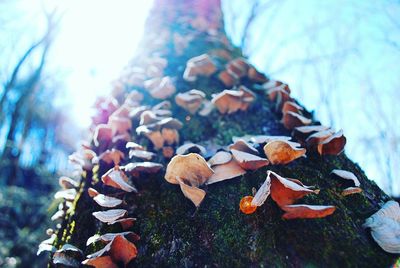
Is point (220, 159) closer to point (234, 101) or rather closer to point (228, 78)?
point (234, 101)

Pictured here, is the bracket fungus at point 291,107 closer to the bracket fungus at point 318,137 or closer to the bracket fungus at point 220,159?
the bracket fungus at point 318,137

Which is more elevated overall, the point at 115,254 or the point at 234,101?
the point at 234,101

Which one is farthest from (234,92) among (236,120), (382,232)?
(382,232)

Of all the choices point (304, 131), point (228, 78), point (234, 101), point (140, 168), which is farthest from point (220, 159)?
point (228, 78)

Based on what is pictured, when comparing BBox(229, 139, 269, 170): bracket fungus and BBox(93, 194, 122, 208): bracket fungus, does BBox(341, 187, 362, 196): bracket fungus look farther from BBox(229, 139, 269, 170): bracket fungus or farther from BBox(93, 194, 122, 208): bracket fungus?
BBox(93, 194, 122, 208): bracket fungus

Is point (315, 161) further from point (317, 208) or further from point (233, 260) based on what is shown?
point (233, 260)

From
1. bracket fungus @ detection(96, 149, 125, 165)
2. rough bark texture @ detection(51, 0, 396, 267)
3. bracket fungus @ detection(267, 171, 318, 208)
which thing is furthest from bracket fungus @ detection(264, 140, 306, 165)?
bracket fungus @ detection(96, 149, 125, 165)
